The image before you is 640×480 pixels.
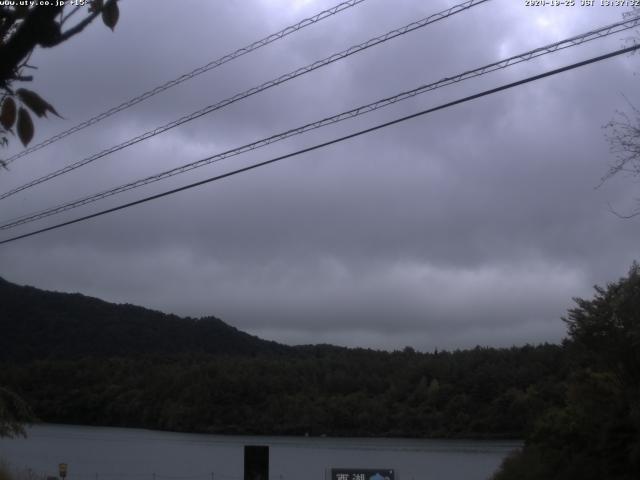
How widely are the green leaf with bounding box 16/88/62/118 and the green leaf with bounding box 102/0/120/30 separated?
1.57ft

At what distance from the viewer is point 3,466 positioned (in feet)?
84.6

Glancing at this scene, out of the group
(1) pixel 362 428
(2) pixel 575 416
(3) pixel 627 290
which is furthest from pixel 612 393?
(1) pixel 362 428

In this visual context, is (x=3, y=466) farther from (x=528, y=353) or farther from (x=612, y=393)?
(x=528, y=353)

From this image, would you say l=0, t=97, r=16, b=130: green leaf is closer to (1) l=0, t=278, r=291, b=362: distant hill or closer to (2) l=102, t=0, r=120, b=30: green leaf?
(2) l=102, t=0, r=120, b=30: green leaf

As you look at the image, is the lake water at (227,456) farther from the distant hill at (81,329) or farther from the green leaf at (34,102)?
the green leaf at (34,102)

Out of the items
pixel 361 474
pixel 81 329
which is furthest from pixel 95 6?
pixel 81 329

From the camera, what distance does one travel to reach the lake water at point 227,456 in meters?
34.8

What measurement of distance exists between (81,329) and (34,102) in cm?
4718

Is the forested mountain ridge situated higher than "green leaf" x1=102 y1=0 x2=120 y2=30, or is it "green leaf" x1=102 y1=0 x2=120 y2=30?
the forested mountain ridge

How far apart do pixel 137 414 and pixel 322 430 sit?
11100 millimetres

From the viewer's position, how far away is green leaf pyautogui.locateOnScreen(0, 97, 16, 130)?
12.5ft

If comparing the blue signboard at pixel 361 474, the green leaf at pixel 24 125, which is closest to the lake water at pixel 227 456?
the blue signboard at pixel 361 474

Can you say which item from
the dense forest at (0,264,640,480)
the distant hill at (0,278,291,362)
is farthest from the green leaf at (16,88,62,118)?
the distant hill at (0,278,291,362)

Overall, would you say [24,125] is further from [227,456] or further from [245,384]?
[245,384]
